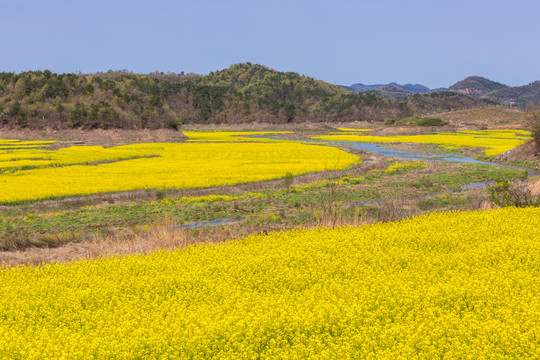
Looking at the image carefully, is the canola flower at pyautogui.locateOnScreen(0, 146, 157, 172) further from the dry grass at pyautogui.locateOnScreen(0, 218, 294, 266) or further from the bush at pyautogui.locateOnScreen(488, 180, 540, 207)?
the bush at pyautogui.locateOnScreen(488, 180, 540, 207)

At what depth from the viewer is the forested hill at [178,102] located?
7981cm

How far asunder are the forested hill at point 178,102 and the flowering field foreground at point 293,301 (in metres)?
75.0

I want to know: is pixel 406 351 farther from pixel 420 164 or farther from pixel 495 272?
pixel 420 164

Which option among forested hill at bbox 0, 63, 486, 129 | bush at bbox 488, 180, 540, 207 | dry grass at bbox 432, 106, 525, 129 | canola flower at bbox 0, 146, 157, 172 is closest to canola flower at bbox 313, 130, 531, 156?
bush at bbox 488, 180, 540, 207

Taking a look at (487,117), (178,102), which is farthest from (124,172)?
(487,117)

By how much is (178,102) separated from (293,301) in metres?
143

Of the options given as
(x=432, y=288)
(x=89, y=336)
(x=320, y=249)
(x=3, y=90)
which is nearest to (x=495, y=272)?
(x=432, y=288)

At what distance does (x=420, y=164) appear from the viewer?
40531 mm

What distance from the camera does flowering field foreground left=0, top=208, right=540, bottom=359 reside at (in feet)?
21.2

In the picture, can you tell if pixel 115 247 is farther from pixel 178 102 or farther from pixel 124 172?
pixel 178 102

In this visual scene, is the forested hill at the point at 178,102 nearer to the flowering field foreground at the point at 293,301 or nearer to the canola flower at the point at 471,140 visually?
the canola flower at the point at 471,140

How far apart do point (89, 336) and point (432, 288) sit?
21.2 ft

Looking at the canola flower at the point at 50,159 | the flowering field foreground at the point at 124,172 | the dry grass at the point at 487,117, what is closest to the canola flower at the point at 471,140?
the flowering field foreground at the point at 124,172

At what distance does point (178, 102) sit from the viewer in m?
144
